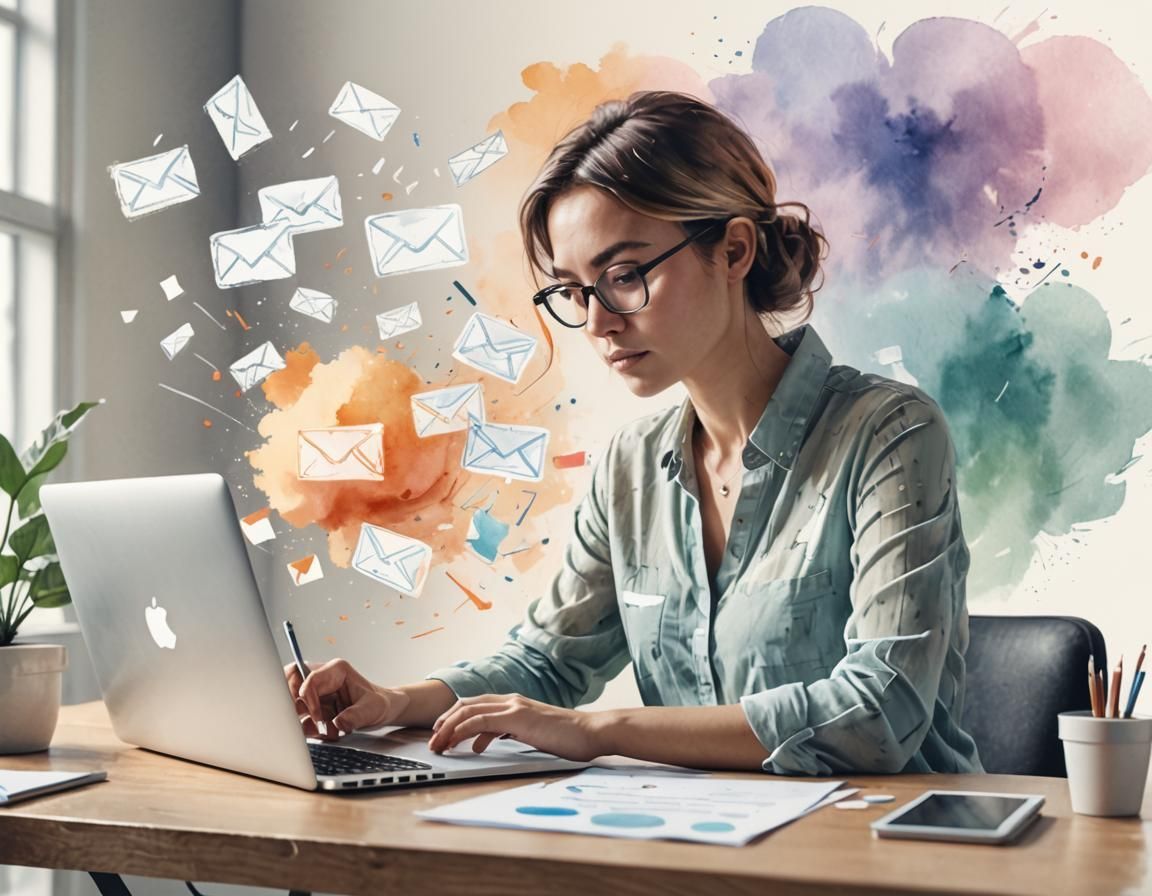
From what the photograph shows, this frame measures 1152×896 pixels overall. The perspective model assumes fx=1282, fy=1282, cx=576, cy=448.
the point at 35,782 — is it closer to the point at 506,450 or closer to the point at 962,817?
the point at 962,817

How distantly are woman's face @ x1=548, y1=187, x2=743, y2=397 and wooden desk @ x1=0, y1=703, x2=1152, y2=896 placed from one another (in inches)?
21.6

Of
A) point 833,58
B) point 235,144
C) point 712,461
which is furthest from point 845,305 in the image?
point 235,144

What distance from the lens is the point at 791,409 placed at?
1430 mm

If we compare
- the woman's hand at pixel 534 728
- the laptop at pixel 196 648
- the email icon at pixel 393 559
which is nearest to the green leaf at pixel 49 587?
the laptop at pixel 196 648

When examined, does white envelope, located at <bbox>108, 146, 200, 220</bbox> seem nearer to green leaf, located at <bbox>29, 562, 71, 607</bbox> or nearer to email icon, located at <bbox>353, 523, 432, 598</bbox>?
email icon, located at <bbox>353, 523, 432, 598</bbox>

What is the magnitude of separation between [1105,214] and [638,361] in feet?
3.99

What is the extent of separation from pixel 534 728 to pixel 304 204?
6.45 ft

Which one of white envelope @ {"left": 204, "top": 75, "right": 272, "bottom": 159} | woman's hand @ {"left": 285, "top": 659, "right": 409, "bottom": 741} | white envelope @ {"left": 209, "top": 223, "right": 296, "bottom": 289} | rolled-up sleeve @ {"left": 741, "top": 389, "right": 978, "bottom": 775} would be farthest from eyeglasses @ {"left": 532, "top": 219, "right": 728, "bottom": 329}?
white envelope @ {"left": 204, "top": 75, "right": 272, "bottom": 159}

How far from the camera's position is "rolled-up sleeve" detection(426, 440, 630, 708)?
1491 millimetres

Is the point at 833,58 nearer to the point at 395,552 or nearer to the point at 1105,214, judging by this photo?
the point at 1105,214

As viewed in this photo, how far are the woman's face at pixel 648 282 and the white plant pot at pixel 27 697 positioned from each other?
0.68 metres

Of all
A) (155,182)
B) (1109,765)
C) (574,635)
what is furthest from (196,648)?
(155,182)

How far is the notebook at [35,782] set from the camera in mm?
1017

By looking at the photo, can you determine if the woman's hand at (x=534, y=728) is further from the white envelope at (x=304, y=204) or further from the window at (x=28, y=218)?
the white envelope at (x=304, y=204)
